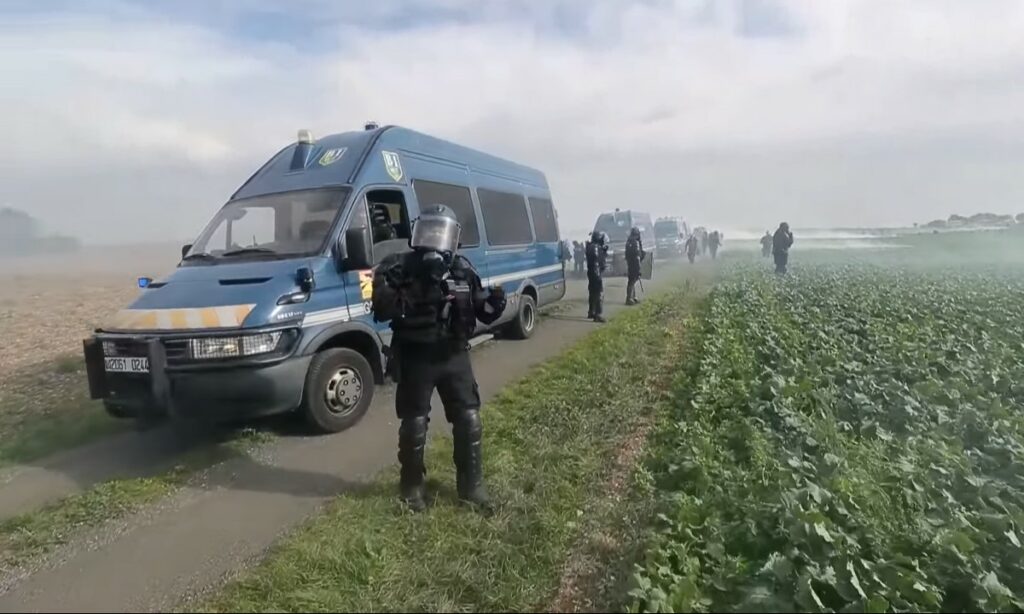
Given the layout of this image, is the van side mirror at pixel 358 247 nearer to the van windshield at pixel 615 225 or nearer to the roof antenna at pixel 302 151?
the roof antenna at pixel 302 151

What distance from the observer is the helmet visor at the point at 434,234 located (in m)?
3.88

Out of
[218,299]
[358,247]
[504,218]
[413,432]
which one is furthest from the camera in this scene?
[504,218]

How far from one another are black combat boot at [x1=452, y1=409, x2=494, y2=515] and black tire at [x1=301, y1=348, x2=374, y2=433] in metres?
1.95

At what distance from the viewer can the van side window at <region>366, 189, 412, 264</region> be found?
647 cm

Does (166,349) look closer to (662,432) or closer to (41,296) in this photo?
(662,432)

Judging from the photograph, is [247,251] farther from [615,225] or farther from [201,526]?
[615,225]

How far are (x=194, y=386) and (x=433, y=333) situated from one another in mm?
2321

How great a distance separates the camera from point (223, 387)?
16.2 ft

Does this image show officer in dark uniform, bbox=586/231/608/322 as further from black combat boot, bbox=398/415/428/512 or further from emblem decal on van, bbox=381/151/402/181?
black combat boot, bbox=398/415/428/512

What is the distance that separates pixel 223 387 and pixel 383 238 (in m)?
2.44

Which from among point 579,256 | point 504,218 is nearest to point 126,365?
point 504,218

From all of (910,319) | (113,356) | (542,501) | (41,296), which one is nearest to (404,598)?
(542,501)

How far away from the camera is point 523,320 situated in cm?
1042

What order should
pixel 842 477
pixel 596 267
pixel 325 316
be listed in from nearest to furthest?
pixel 842 477, pixel 325 316, pixel 596 267
